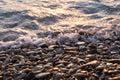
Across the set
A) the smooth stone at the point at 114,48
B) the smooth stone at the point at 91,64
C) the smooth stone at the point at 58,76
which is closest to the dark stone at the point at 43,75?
the smooth stone at the point at 58,76

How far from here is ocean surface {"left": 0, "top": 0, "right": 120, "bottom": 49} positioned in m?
9.41

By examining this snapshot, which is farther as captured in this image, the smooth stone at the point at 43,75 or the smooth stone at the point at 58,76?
the smooth stone at the point at 43,75

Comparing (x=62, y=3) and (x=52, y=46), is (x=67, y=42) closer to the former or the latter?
(x=52, y=46)

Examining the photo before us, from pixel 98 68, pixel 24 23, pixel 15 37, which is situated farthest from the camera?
pixel 24 23

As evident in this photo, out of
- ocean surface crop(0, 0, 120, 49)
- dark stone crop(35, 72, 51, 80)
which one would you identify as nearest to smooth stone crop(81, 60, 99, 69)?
dark stone crop(35, 72, 51, 80)

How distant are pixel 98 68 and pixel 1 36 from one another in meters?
4.06

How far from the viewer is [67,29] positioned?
33.2 ft

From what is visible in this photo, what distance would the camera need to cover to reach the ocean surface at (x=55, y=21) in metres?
9.41

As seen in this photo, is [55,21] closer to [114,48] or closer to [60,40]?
[60,40]

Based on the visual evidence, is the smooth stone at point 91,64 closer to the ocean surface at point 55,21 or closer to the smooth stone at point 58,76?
the smooth stone at point 58,76

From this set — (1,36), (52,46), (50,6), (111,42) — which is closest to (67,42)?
(52,46)

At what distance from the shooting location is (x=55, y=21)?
11.2 meters

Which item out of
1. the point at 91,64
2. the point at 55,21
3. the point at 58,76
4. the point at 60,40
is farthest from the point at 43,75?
the point at 55,21

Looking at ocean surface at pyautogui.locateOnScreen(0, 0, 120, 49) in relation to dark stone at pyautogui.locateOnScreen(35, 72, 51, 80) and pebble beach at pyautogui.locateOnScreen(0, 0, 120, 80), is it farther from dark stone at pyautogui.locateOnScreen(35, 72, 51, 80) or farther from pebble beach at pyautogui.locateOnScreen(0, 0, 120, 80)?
dark stone at pyautogui.locateOnScreen(35, 72, 51, 80)
